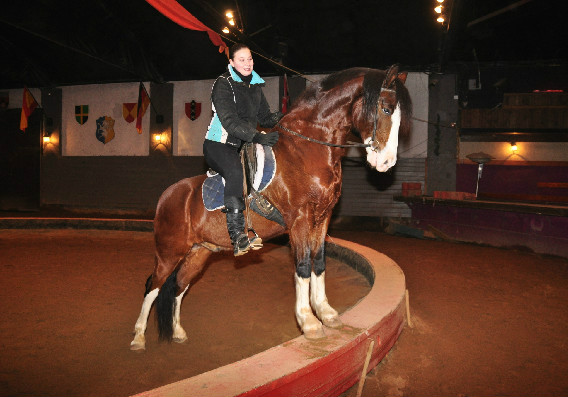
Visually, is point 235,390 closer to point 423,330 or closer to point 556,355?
point 423,330

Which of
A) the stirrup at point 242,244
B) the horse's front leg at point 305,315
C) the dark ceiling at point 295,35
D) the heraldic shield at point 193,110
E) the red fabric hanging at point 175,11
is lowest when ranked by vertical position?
the horse's front leg at point 305,315

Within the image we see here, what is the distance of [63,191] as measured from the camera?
668 inches

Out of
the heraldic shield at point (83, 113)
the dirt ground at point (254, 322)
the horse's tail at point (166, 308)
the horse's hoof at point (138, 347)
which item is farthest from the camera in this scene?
the heraldic shield at point (83, 113)

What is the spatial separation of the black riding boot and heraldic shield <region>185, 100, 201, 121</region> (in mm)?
13002

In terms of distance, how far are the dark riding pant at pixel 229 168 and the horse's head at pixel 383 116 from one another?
3.55ft

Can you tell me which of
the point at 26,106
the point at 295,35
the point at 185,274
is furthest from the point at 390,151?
the point at 26,106

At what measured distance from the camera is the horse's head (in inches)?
113

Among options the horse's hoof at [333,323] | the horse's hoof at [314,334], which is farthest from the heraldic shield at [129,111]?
the horse's hoof at [314,334]

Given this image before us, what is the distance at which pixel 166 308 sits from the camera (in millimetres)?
3910

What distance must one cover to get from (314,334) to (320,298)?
0.44m

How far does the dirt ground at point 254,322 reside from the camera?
3.14 metres

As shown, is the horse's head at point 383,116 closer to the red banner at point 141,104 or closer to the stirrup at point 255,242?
the stirrup at point 255,242

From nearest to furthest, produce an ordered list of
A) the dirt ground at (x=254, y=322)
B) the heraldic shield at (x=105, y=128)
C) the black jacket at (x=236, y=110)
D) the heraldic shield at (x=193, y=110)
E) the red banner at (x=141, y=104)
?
the black jacket at (x=236, y=110) < the dirt ground at (x=254, y=322) < the red banner at (x=141, y=104) < the heraldic shield at (x=193, y=110) < the heraldic shield at (x=105, y=128)

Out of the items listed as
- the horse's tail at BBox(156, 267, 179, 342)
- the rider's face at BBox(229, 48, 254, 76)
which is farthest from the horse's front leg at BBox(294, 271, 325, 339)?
the rider's face at BBox(229, 48, 254, 76)
